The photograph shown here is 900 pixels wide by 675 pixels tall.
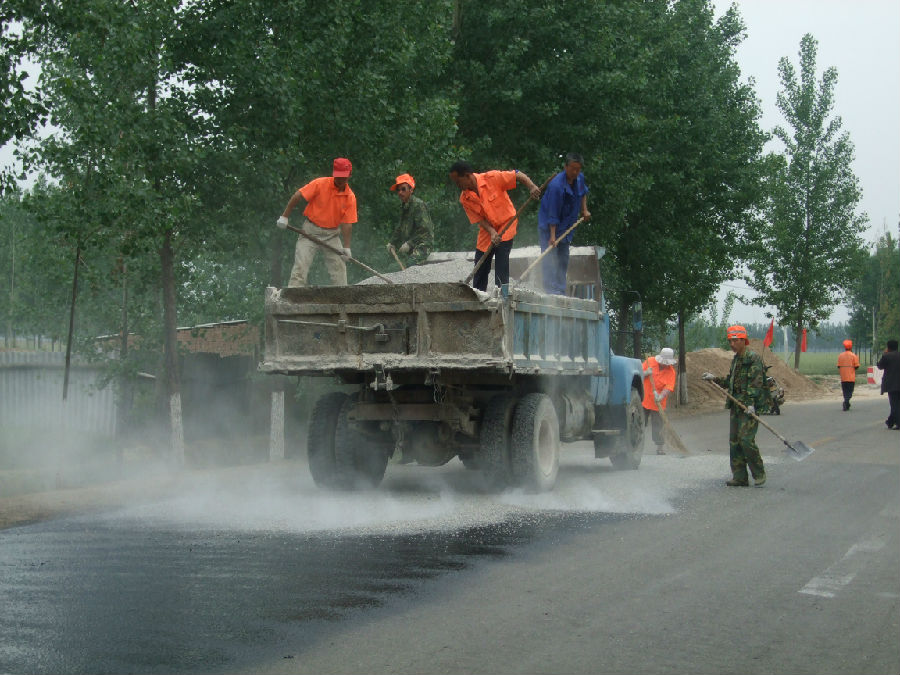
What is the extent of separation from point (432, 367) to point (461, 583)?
3834mm

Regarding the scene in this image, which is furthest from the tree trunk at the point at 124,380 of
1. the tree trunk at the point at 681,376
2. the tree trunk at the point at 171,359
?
the tree trunk at the point at 681,376

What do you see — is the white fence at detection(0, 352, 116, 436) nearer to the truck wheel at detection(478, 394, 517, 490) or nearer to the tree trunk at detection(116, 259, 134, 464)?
the tree trunk at detection(116, 259, 134, 464)

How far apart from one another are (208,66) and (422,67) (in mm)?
4190

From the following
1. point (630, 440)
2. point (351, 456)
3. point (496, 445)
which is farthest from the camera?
point (630, 440)

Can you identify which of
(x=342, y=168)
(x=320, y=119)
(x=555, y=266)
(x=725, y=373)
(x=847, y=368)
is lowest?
(x=725, y=373)

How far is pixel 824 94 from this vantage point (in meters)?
50.3

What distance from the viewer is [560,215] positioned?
13.2 meters

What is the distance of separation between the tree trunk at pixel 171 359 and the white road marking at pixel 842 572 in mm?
10167

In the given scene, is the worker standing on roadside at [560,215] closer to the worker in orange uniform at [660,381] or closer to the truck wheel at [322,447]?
the truck wheel at [322,447]

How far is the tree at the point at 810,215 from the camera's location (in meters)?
47.8

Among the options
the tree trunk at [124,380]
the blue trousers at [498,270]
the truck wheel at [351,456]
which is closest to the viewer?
the truck wheel at [351,456]

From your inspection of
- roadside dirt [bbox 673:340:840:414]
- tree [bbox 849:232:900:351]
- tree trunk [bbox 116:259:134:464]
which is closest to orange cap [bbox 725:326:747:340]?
tree trunk [bbox 116:259:134:464]

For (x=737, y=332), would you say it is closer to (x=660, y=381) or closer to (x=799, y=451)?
(x=799, y=451)

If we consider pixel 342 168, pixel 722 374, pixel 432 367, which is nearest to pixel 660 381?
pixel 342 168
